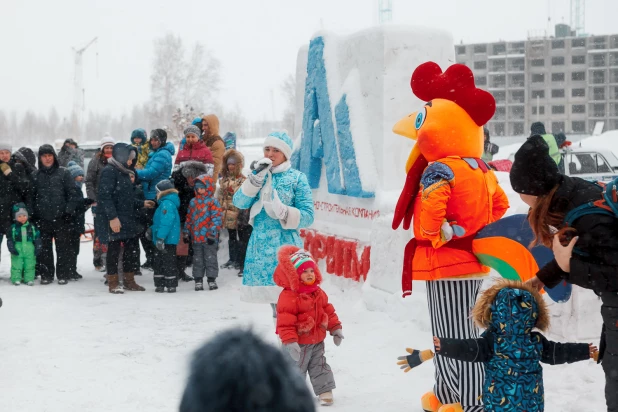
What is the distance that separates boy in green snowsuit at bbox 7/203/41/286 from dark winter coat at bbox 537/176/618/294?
25.0 feet

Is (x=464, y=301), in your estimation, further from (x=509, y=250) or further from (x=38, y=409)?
(x=38, y=409)

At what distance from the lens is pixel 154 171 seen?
31.9 ft

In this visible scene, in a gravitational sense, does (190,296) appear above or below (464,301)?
below

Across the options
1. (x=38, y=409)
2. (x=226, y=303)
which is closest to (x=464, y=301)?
(x=38, y=409)

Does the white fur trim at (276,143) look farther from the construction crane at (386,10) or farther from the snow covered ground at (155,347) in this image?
the construction crane at (386,10)

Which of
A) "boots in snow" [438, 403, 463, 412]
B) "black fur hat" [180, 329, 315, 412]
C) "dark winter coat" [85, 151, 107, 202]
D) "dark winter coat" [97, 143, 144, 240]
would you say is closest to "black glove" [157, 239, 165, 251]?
"dark winter coat" [97, 143, 144, 240]

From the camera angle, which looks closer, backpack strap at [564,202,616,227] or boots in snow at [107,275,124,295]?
backpack strap at [564,202,616,227]

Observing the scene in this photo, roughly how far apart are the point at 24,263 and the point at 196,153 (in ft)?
8.48

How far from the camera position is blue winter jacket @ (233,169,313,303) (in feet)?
19.6

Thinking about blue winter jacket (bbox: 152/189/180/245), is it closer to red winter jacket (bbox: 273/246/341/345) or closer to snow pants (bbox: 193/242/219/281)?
snow pants (bbox: 193/242/219/281)

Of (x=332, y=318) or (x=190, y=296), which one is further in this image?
(x=190, y=296)

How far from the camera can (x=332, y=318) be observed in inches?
198

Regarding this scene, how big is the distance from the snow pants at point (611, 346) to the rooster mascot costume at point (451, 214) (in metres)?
1.08

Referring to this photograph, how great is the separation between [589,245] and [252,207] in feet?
10.7
